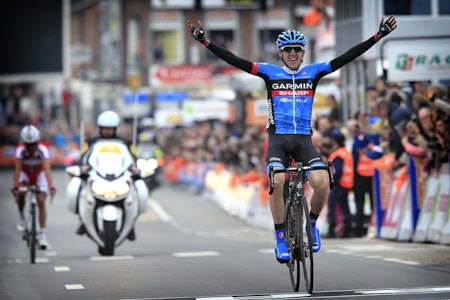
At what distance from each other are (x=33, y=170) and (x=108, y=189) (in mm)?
1807

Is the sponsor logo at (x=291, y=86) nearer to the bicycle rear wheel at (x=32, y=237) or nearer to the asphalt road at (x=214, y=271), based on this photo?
A: the asphalt road at (x=214, y=271)

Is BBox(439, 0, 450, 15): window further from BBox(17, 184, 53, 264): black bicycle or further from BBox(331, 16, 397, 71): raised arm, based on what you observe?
BBox(331, 16, 397, 71): raised arm

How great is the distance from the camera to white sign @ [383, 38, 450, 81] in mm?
21453

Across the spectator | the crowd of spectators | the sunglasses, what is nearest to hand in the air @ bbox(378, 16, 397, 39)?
the sunglasses

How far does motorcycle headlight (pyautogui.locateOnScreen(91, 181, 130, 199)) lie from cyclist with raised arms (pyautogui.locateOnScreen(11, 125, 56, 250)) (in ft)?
4.22

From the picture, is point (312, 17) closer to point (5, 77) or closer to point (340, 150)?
point (340, 150)

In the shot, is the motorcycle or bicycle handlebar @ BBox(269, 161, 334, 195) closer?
bicycle handlebar @ BBox(269, 161, 334, 195)

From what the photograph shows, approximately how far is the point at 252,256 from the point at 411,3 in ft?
37.7

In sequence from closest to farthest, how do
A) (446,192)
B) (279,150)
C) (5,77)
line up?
(279,150), (446,192), (5,77)

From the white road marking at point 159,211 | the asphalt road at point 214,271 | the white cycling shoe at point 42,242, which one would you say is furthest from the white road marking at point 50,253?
the white road marking at point 159,211

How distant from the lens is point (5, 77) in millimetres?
89000

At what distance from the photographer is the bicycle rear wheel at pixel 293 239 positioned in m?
11.9

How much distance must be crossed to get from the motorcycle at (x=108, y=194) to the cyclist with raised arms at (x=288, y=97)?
6.06 meters

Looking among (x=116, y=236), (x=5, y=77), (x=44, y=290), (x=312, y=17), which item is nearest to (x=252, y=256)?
(x=116, y=236)
